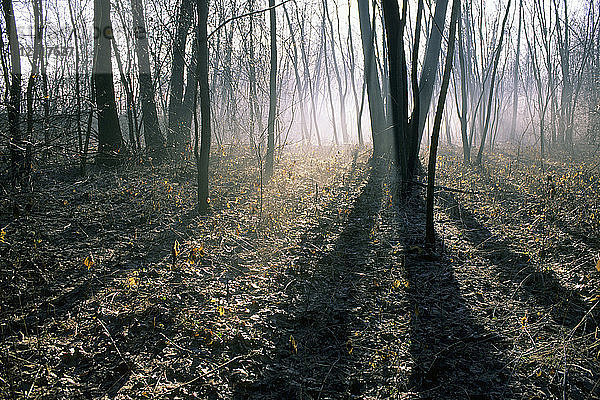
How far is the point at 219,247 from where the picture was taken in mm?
4652

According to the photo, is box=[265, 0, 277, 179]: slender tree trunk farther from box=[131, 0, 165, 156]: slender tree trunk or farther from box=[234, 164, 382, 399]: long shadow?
box=[234, 164, 382, 399]: long shadow

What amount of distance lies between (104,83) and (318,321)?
6.62m

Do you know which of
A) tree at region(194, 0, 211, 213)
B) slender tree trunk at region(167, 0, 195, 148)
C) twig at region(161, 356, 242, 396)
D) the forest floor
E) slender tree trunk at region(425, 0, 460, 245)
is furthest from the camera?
slender tree trunk at region(167, 0, 195, 148)

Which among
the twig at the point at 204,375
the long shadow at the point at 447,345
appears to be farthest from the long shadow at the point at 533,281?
the twig at the point at 204,375

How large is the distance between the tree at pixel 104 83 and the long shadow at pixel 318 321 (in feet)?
15.2

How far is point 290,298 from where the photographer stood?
11.9ft

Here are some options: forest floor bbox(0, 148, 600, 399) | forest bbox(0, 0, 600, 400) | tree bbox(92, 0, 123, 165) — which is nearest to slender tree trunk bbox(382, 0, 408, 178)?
forest bbox(0, 0, 600, 400)

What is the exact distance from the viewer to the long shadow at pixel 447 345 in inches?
97.0

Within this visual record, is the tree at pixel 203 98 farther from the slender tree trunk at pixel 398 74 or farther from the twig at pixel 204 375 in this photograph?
the twig at pixel 204 375

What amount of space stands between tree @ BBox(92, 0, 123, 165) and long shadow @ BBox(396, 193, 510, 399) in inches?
243

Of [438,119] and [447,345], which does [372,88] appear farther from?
[447,345]

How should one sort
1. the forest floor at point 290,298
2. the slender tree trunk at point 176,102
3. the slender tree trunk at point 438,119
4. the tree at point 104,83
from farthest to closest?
the slender tree trunk at point 176,102 < the tree at point 104,83 < the slender tree trunk at point 438,119 < the forest floor at point 290,298

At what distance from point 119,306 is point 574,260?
4659 millimetres

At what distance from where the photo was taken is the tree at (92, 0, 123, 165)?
7289mm
